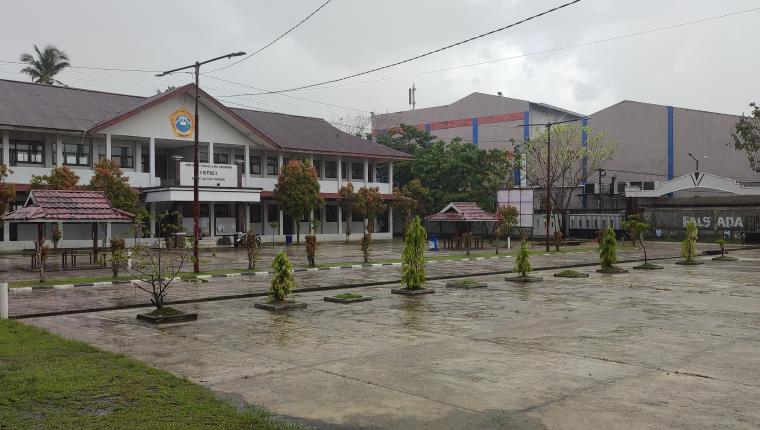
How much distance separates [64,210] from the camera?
→ 24547 millimetres

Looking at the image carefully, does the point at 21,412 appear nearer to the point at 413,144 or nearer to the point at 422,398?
the point at 422,398

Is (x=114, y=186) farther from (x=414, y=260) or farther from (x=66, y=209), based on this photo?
(x=414, y=260)

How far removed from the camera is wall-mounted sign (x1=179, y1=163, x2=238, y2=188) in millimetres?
39656

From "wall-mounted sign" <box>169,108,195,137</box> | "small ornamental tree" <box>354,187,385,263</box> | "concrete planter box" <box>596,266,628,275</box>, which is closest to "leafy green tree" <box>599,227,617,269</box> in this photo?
"concrete planter box" <box>596,266,628,275</box>

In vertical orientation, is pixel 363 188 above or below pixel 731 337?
above

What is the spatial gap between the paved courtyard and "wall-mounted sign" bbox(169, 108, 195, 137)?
2877 centimetres

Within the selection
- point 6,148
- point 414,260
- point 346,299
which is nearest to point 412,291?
point 414,260

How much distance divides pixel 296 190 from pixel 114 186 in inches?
475

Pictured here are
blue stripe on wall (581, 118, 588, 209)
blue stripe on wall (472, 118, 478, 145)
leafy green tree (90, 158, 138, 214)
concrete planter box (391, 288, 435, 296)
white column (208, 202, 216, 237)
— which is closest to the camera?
concrete planter box (391, 288, 435, 296)

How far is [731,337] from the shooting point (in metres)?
10.5

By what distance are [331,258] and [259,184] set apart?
18444mm

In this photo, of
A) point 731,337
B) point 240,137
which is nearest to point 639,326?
point 731,337

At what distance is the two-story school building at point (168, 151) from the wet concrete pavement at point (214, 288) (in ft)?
64.4

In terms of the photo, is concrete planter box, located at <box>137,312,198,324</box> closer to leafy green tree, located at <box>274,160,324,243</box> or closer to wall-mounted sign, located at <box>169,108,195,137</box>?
leafy green tree, located at <box>274,160,324,243</box>
